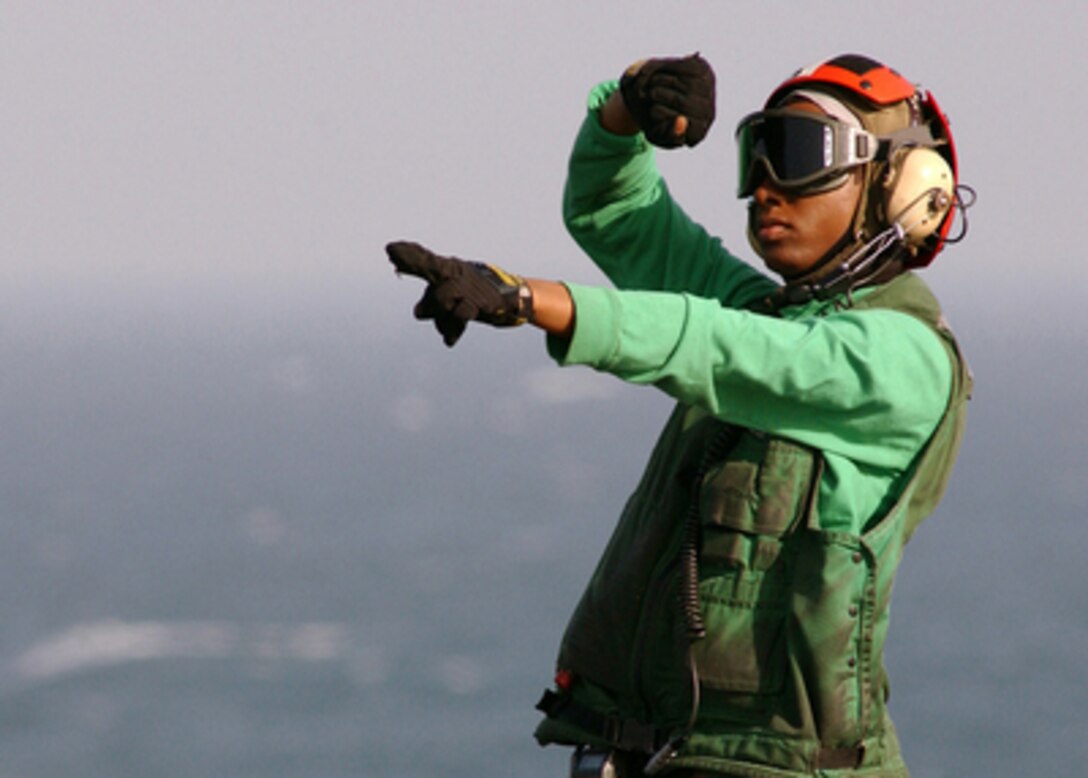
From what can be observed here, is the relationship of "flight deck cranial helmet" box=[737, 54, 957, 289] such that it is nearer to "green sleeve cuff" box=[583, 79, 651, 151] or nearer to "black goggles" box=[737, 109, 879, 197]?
"black goggles" box=[737, 109, 879, 197]

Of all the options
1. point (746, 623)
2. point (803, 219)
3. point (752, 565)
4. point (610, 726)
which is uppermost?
point (803, 219)

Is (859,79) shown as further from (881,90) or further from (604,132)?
(604,132)

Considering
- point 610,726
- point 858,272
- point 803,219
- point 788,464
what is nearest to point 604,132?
point 803,219

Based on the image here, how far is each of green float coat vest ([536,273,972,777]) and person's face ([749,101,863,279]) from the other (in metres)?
0.23

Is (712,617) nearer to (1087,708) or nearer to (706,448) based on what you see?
(706,448)

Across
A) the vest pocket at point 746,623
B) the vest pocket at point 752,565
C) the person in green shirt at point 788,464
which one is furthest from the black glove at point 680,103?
the vest pocket at point 746,623

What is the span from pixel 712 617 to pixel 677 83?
59.2 inches

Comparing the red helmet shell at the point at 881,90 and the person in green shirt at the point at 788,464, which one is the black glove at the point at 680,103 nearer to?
the person in green shirt at the point at 788,464

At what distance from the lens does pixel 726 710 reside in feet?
17.2

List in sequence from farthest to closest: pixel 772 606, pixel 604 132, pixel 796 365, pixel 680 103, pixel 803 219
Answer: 1. pixel 604 132
2. pixel 803 219
3. pixel 772 606
4. pixel 680 103
5. pixel 796 365

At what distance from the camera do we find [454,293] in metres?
4.23

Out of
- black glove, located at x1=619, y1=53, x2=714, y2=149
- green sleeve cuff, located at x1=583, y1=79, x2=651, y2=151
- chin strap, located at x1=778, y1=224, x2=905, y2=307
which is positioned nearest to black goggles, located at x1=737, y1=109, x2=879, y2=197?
chin strap, located at x1=778, y1=224, x2=905, y2=307

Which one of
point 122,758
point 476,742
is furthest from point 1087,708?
point 122,758

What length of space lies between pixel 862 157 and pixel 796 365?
0.88 metres
